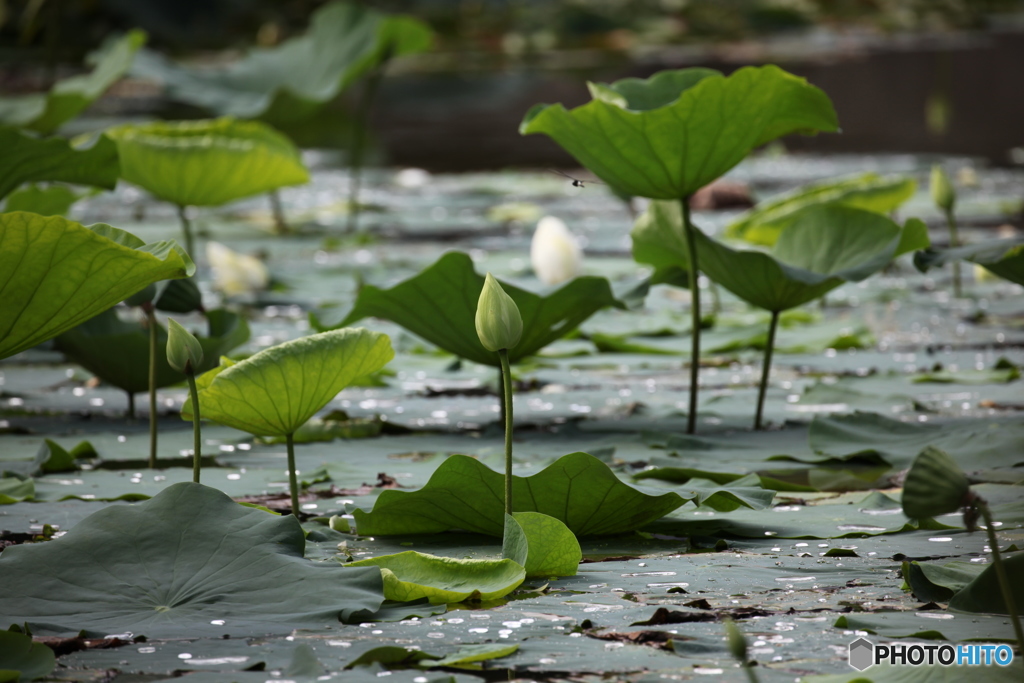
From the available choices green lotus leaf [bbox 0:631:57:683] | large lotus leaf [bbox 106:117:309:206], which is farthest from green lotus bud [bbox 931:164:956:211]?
green lotus leaf [bbox 0:631:57:683]

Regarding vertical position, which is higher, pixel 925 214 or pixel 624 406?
pixel 925 214

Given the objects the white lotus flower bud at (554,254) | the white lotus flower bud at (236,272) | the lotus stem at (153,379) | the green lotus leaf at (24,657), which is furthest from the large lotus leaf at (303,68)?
the green lotus leaf at (24,657)

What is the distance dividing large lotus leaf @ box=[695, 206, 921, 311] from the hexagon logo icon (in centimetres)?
73

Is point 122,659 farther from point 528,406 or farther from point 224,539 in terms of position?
point 528,406

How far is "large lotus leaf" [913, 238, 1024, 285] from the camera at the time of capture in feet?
4.87

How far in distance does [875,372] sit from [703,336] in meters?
0.49

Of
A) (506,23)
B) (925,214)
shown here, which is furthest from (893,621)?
(506,23)

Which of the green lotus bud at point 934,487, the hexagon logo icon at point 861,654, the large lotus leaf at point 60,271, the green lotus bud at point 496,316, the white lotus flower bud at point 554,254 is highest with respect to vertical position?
the white lotus flower bud at point 554,254

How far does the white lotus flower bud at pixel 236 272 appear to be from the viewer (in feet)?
9.45

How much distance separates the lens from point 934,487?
30.4 inches

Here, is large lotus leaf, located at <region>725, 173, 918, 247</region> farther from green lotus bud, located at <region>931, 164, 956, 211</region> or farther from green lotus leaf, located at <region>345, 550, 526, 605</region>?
green lotus leaf, located at <region>345, 550, 526, 605</region>

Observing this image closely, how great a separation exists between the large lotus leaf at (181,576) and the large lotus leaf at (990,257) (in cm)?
92

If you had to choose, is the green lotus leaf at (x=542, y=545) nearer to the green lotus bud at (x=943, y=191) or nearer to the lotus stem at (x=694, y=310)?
the lotus stem at (x=694, y=310)

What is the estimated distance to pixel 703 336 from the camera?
248 cm
